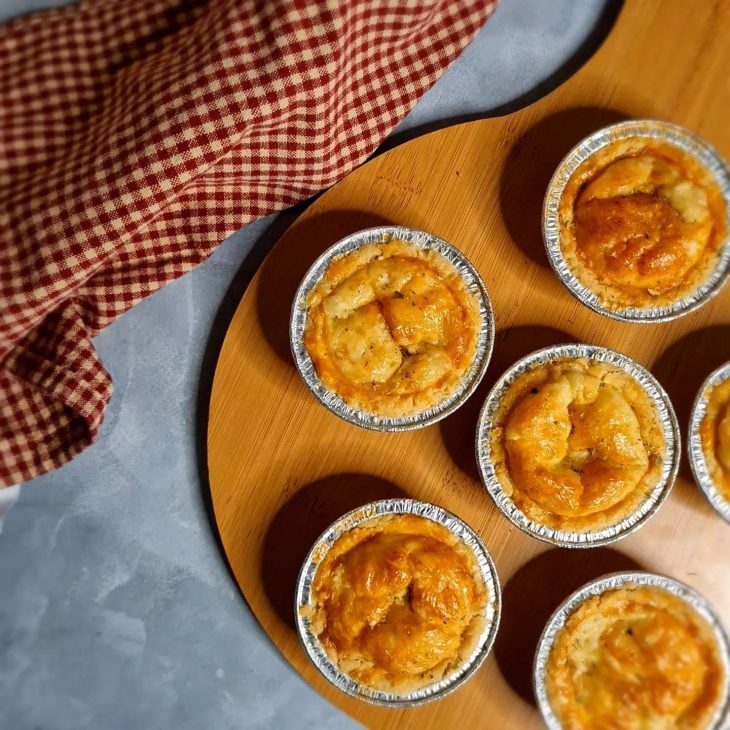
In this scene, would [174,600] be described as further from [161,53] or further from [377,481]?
[161,53]

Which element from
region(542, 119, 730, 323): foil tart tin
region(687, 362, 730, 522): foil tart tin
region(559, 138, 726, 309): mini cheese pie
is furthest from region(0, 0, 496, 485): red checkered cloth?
region(687, 362, 730, 522): foil tart tin

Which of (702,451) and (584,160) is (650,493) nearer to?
(702,451)

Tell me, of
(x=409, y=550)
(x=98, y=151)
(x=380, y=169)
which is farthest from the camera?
(x=380, y=169)

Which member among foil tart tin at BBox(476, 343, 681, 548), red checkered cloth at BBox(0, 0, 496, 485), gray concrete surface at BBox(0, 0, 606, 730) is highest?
red checkered cloth at BBox(0, 0, 496, 485)

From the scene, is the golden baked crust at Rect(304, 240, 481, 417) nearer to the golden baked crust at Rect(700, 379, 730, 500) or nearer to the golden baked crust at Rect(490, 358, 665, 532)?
the golden baked crust at Rect(490, 358, 665, 532)

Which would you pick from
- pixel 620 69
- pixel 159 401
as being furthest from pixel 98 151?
pixel 620 69

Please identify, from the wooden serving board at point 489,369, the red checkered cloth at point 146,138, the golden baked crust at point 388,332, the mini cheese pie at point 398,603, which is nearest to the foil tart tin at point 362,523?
the mini cheese pie at point 398,603
